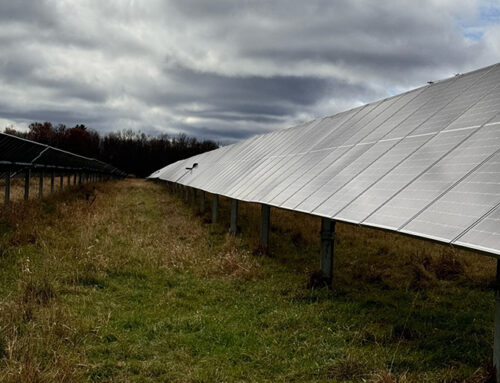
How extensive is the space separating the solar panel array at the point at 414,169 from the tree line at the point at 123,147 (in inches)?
4332

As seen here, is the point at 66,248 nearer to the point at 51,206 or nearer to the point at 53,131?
the point at 51,206

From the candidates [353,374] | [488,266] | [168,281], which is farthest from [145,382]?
[488,266]

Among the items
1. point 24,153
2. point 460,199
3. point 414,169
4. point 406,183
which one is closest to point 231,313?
point 406,183

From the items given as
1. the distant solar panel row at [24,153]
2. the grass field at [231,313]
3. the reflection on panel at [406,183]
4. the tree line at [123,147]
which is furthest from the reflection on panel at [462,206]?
the tree line at [123,147]

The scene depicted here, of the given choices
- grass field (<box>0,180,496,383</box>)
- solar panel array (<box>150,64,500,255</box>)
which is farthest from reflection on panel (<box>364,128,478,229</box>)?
grass field (<box>0,180,496,383</box>)

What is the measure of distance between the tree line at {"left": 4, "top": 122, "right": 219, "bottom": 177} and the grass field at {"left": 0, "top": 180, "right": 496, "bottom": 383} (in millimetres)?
109432

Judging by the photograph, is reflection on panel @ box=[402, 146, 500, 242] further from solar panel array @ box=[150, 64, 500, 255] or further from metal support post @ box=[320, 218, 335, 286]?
metal support post @ box=[320, 218, 335, 286]

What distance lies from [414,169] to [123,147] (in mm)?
126570

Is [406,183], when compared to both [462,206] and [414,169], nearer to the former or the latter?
[414,169]

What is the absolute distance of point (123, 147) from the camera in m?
129

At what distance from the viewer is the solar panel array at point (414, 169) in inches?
219

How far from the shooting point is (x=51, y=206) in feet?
73.4

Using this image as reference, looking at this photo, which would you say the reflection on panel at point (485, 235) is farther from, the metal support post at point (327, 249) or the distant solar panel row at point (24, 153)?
the distant solar panel row at point (24, 153)

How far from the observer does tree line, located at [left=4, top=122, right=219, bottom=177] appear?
12239cm
